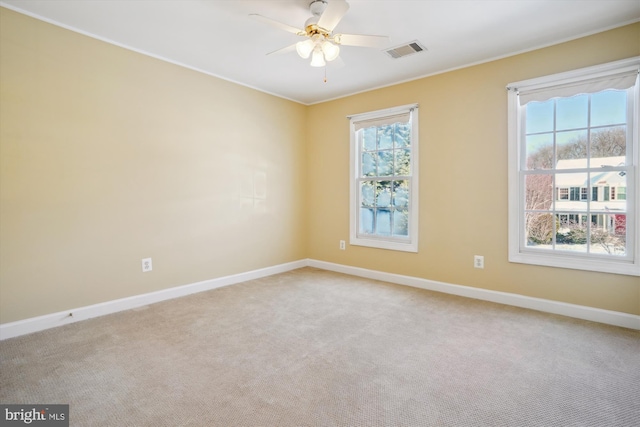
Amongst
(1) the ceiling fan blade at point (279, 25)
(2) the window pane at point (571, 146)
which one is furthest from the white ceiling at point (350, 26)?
(2) the window pane at point (571, 146)

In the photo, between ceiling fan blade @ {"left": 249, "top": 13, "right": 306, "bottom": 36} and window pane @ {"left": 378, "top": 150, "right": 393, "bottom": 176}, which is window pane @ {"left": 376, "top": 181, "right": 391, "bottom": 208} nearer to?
window pane @ {"left": 378, "top": 150, "right": 393, "bottom": 176}

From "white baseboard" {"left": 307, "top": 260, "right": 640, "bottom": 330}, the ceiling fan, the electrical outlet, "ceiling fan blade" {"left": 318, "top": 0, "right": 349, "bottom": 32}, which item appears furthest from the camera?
the electrical outlet

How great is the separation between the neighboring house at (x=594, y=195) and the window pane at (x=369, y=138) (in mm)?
2178

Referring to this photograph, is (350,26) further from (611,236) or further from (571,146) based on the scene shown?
(611,236)

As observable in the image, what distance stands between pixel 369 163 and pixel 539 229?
221cm

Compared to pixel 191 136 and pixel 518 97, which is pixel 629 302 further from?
pixel 191 136

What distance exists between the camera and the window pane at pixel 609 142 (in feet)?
9.25

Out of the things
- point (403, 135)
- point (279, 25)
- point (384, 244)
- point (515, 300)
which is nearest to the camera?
point (279, 25)

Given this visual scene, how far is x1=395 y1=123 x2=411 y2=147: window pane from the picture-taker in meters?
4.13

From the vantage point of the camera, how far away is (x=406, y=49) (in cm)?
319

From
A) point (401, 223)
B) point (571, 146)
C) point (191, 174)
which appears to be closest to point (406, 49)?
point (571, 146)

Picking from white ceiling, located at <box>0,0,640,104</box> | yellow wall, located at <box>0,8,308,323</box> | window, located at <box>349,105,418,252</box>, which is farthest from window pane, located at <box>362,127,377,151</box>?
yellow wall, located at <box>0,8,308,323</box>

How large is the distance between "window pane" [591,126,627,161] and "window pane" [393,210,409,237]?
197 cm

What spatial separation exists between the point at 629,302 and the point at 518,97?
212 centimetres
